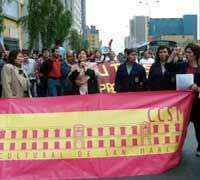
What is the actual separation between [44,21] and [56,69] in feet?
79.7

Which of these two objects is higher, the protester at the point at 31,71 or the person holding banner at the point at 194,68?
the person holding banner at the point at 194,68

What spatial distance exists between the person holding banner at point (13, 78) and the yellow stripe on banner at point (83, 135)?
1.63 meters

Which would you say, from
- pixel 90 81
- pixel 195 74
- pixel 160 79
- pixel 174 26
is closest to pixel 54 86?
pixel 90 81

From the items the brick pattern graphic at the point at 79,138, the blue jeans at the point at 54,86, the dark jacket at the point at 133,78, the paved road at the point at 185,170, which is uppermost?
the dark jacket at the point at 133,78

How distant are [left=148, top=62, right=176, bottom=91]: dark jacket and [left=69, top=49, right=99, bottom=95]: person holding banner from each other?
3.50ft

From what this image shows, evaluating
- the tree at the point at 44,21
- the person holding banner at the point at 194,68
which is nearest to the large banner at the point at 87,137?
the person holding banner at the point at 194,68

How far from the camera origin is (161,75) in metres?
9.03

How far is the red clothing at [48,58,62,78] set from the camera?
15156 mm

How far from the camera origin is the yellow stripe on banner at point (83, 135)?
710 centimetres

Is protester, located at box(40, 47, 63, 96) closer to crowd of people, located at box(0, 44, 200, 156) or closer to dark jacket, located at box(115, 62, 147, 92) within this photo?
crowd of people, located at box(0, 44, 200, 156)

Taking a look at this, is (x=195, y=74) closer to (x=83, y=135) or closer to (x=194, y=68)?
(x=194, y=68)

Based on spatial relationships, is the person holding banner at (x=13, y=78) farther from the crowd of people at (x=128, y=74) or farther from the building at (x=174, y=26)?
the building at (x=174, y=26)

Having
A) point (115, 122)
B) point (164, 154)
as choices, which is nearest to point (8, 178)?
point (115, 122)

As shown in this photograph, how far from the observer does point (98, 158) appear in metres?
7.10
